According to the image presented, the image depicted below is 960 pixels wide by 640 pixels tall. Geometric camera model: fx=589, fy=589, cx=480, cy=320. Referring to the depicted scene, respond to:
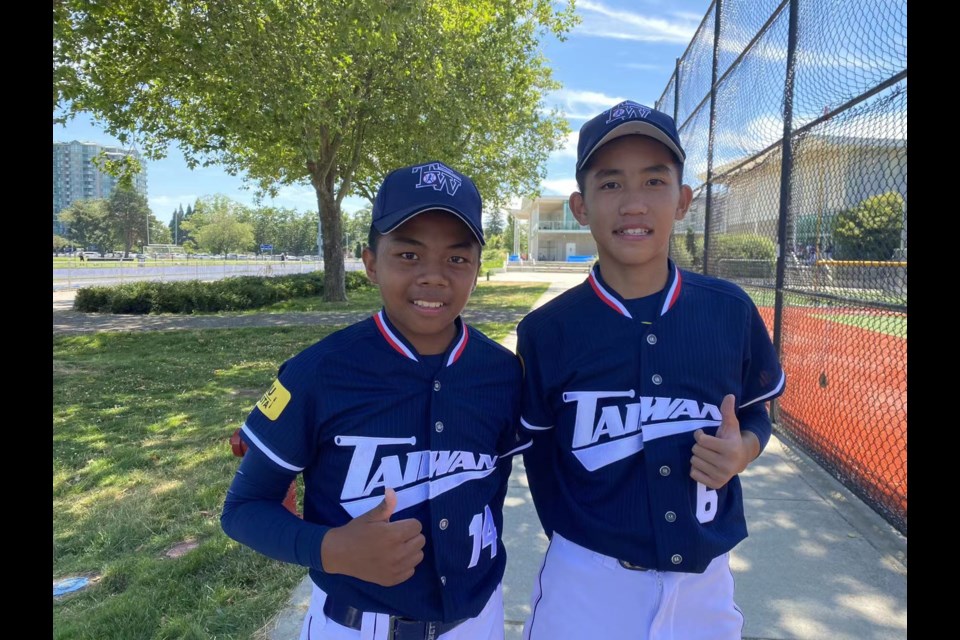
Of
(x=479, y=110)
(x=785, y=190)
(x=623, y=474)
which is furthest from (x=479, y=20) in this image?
(x=623, y=474)

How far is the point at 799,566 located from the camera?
2.93m

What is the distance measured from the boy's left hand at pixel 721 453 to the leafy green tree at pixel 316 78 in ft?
25.6

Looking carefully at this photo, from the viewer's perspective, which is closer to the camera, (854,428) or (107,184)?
(854,428)

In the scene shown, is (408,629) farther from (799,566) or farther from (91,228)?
(91,228)

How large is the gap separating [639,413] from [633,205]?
0.59 m

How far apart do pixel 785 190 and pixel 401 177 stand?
4.10m

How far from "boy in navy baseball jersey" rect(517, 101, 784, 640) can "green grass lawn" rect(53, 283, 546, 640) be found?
5.36ft

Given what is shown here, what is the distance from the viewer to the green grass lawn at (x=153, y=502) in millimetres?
2600

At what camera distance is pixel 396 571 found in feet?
4.35

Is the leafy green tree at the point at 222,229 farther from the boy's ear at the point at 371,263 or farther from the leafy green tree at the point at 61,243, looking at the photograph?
the boy's ear at the point at 371,263

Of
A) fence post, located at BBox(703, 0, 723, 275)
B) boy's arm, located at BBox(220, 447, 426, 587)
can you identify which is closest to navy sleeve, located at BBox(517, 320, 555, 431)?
boy's arm, located at BBox(220, 447, 426, 587)

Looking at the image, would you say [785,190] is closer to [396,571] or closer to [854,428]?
[854,428]

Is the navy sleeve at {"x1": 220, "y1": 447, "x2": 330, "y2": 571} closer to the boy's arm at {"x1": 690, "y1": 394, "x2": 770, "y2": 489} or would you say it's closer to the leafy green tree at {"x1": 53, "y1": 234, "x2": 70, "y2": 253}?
the boy's arm at {"x1": 690, "y1": 394, "x2": 770, "y2": 489}

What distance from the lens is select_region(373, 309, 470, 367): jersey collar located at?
1.56 m
